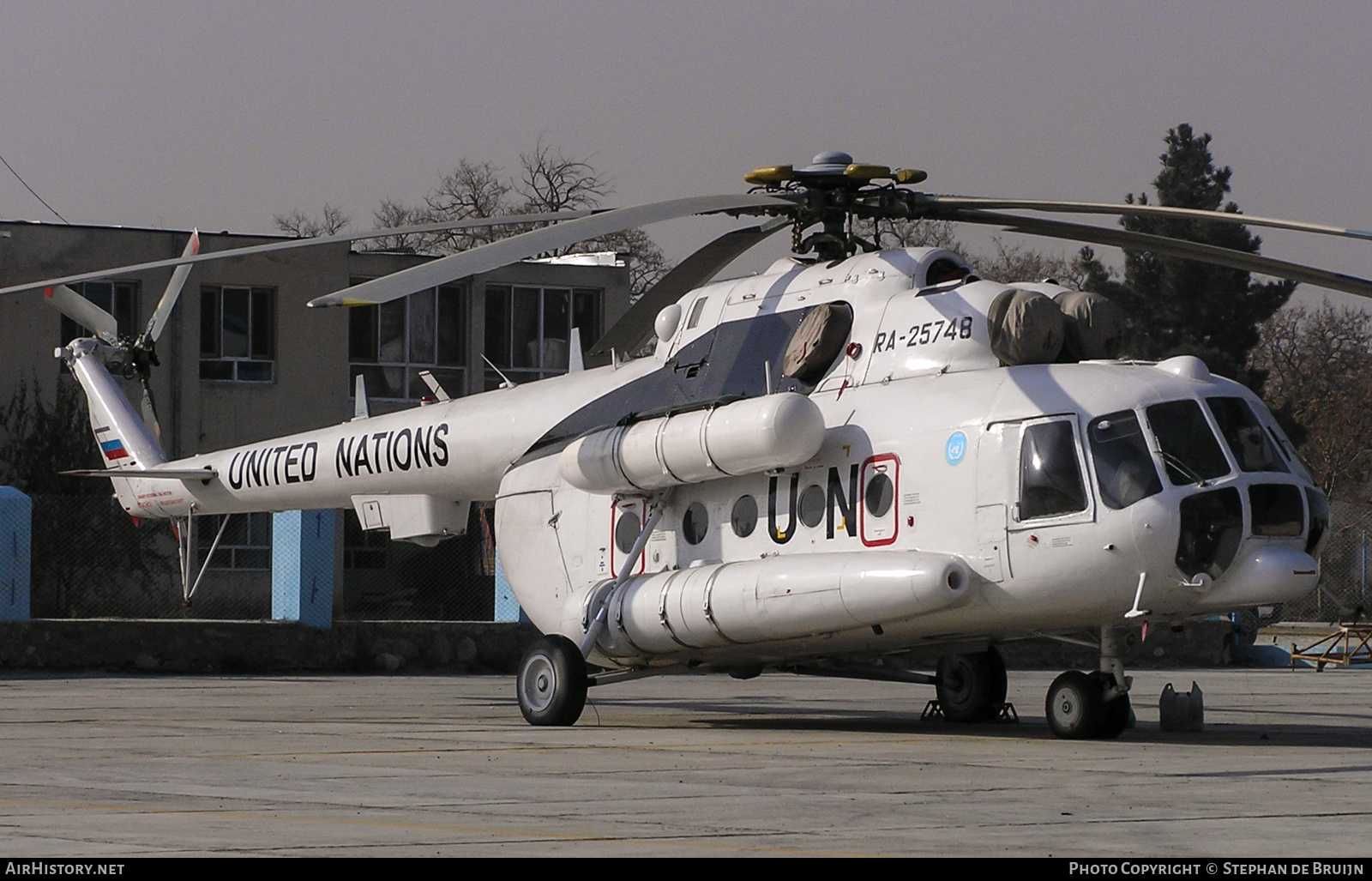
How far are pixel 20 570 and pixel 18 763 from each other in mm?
13643

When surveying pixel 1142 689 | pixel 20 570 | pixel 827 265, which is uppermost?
pixel 827 265

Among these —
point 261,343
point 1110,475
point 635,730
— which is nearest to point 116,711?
point 635,730

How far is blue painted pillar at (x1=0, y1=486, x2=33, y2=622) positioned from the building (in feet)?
40.4

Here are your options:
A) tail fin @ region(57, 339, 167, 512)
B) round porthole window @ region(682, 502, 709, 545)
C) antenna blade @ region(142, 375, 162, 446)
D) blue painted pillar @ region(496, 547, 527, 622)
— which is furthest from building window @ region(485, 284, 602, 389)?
round porthole window @ region(682, 502, 709, 545)

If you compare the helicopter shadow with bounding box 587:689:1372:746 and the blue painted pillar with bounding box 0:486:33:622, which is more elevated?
the blue painted pillar with bounding box 0:486:33:622

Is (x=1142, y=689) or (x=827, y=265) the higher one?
(x=827, y=265)

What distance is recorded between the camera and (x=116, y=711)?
16438 millimetres

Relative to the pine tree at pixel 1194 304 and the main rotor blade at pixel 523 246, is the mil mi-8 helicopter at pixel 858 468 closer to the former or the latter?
the main rotor blade at pixel 523 246

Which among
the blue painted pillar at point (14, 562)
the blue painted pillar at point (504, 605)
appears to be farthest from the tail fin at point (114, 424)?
the blue painted pillar at point (504, 605)

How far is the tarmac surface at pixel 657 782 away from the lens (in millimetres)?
7273

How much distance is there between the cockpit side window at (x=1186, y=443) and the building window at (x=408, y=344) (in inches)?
1235

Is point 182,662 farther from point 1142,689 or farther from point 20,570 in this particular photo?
point 1142,689

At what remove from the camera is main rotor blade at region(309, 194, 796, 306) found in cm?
1155

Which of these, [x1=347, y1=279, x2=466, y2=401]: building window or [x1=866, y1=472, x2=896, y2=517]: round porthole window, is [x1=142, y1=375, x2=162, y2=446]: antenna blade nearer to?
[x1=866, y1=472, x2=896, y2=517]: round porthole window
